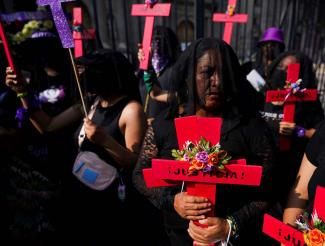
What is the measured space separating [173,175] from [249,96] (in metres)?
0.62

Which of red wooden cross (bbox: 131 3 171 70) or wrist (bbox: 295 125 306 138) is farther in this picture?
wrist (bbox: 295 125 306 138)

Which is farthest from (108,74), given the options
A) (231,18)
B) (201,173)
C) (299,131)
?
(299,131)

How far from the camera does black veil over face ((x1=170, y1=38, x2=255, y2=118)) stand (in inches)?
53.1

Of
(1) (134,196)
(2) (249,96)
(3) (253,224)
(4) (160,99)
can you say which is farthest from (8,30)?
(3) (253,224)

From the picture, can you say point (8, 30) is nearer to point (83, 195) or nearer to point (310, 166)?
point (83, 195)

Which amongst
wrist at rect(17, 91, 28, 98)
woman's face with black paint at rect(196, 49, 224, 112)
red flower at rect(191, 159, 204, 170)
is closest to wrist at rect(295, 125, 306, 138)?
woman's face with black paint at rect(196, 49, 224, 112)

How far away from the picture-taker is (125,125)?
5.87 ft

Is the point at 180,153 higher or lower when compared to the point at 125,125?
higher

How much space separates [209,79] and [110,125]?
729 mm

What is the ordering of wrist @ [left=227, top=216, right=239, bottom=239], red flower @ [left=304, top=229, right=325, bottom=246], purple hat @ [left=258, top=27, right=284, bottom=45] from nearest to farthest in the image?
red flower @ [left=304, top=229, right=325, bottom=246] < wrist @ [left=227, top=216, right=239, bottom=239] < purple hat @ [left=258, top=27, right=284, bottom=45]

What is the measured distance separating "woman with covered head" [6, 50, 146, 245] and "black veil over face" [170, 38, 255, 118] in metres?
0.43

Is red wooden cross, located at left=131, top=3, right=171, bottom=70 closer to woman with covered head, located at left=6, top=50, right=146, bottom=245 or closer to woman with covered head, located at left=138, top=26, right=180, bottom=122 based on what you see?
woman with covered head, located at left=6, top=50, right=146, bottom=245

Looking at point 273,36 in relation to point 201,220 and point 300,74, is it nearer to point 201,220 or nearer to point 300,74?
point 300,74

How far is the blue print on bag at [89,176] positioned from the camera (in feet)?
5.90
